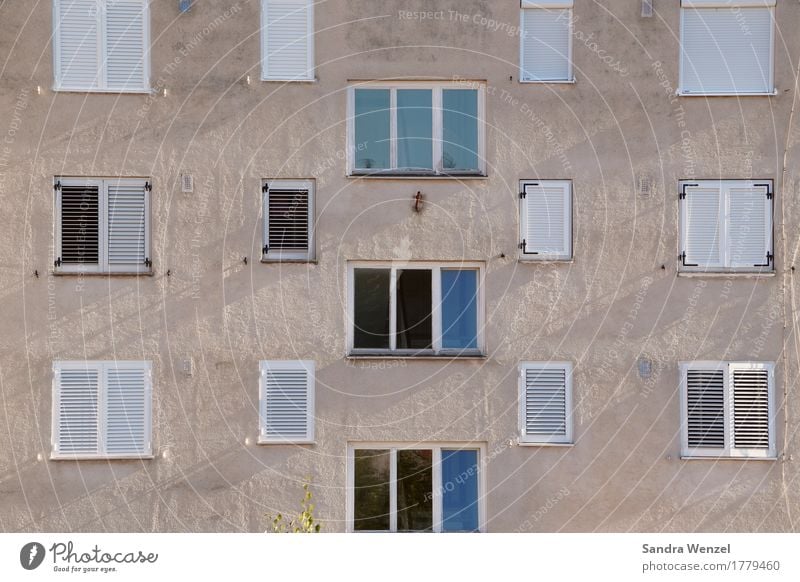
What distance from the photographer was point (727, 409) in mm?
27906

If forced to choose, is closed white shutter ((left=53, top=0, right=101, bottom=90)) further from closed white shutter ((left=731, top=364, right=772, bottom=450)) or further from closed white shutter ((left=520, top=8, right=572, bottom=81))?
closed white shutter ((left=731, top=364, right=772, bottom=450))

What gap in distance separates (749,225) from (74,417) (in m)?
11.8

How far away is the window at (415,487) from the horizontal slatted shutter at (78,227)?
18.2ft

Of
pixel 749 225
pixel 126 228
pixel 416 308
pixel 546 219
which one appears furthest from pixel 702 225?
pixel 126 228

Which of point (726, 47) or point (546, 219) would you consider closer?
point (546, 219)

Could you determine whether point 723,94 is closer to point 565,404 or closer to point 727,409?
point 727,409

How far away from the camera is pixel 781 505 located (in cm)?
2780

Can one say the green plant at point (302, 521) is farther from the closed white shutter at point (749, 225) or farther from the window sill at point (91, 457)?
the closed white shutter at point (749, 225)

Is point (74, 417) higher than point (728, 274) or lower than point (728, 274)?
lower

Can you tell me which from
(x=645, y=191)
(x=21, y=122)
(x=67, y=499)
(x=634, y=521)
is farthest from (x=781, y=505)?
(x=21, y=122)

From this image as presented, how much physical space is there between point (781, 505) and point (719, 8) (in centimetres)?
847

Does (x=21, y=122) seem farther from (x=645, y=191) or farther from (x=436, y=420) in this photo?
(x=645, y=191)

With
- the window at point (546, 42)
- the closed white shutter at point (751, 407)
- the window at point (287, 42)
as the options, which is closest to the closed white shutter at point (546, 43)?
the window at point (546, 42)

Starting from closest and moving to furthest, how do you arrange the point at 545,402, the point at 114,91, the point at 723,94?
the point at 545,402
the point at 114,91
the point at 723,94
